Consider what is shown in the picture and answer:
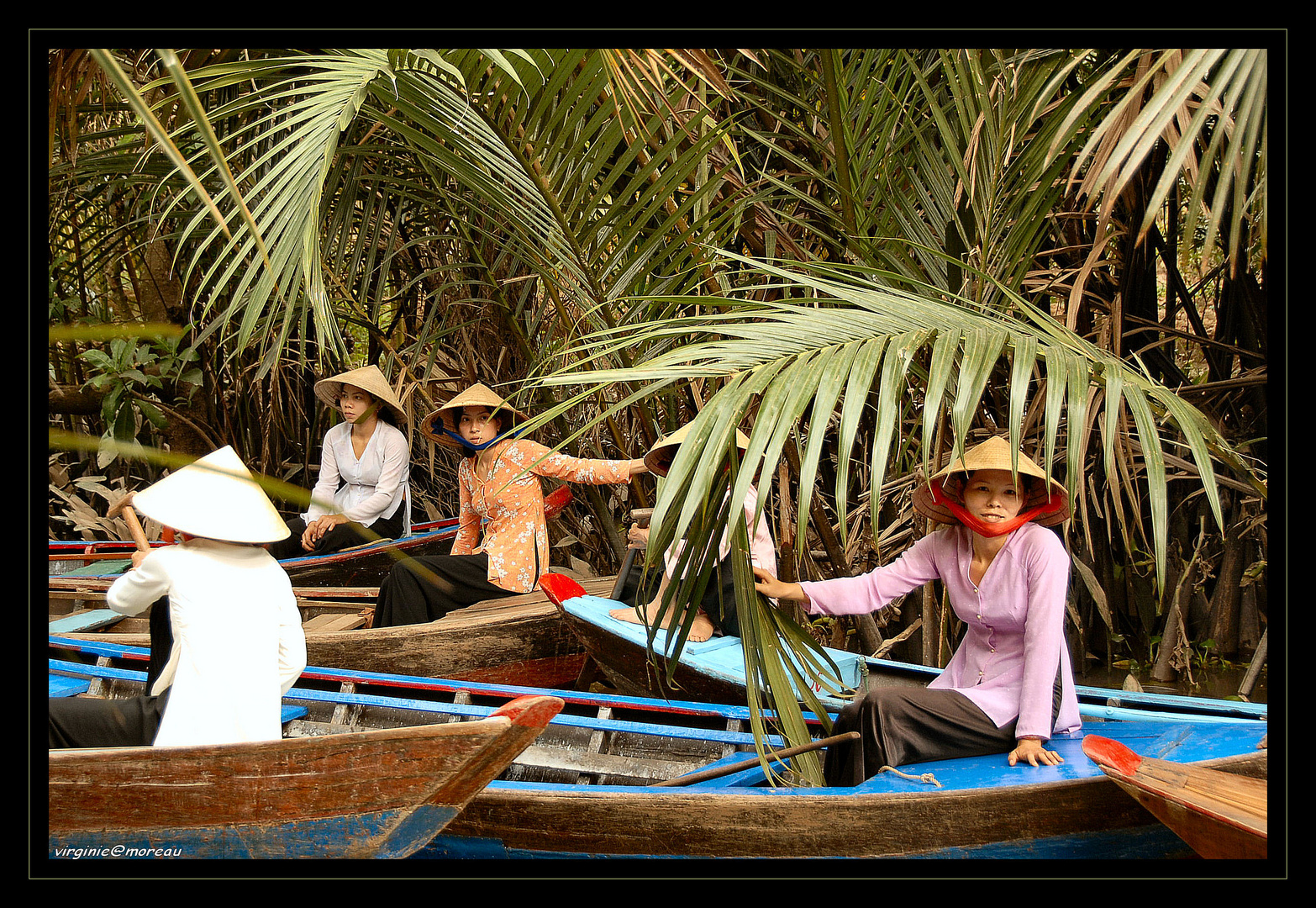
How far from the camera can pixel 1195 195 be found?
1.66 metres

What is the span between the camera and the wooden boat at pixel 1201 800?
176 centimetres

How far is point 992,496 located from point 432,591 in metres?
2.28

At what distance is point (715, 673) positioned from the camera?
117 inches

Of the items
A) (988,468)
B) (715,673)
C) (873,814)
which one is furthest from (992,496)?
(715,673)

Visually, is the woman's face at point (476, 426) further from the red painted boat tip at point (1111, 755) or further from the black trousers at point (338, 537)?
the red painted boat tip at point (1111, 755)

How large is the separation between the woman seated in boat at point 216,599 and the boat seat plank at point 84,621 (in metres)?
2.05

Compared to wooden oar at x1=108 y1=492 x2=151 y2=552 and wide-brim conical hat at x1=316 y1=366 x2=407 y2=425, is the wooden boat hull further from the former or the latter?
wide-brim conical hat at x1=316 y1=366 x2=407 y2=425

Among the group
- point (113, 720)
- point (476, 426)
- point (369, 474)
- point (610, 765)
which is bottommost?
point (610, 765)

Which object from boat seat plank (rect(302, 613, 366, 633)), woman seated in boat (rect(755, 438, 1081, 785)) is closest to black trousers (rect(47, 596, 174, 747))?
woman seated in boat (rect(755, 438, 1081, 785))

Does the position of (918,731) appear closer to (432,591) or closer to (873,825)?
(873,825)

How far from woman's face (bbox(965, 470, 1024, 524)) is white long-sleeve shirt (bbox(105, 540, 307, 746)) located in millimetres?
1561

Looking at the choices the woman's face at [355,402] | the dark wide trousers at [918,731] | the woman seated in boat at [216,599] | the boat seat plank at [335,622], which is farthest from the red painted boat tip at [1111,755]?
the woman's face at [355,402]
